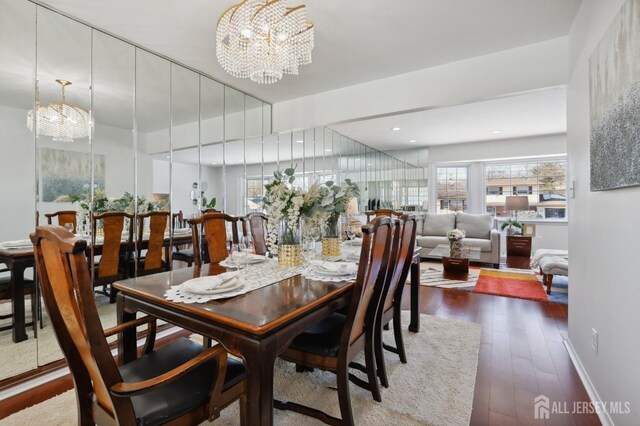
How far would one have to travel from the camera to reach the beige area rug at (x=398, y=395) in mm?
1618

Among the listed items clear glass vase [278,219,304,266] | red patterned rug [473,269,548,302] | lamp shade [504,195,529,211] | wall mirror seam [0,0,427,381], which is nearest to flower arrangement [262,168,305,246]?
clear glass vase [278,219,304,266]

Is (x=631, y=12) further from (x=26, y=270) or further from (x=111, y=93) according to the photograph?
(x=26, y=270)

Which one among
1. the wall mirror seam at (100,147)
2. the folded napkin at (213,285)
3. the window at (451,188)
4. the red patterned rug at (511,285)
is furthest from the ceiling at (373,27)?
the window at (451,188)

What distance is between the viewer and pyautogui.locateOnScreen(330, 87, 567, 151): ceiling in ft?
14.3

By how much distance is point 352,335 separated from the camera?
150cm

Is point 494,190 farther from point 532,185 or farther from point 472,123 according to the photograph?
point 472,123

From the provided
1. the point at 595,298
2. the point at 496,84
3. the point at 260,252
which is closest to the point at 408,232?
the point at 595,298

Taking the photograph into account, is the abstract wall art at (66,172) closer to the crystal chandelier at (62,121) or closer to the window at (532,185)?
the crystal chandelier at (62,121)

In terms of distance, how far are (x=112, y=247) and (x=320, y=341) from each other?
212 centimetres

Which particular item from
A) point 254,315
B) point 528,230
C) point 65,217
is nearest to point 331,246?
point 254,315

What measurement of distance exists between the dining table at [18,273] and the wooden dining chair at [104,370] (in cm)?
149

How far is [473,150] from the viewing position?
6.95 metres

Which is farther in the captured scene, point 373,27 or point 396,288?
point 373,27

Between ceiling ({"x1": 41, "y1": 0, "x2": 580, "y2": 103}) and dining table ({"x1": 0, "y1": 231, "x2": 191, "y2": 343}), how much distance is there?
68.7 inches
